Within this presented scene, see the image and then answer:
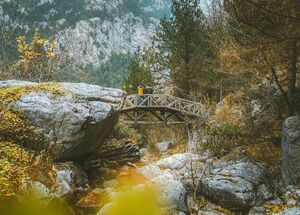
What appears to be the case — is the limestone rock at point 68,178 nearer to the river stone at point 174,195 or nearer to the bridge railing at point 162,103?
the river stone at point 174,195

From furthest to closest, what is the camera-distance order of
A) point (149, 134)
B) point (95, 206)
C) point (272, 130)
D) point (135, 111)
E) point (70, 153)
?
1. point (149, 134)
2. point (135, 111)
3. point (272, 130)
4. point (70, 153)
5. point (95, 206)

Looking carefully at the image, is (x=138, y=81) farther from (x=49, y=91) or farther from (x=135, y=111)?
(x=49, y=91)

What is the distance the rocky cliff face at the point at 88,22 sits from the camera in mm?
106100

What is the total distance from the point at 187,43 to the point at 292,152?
1385 cm

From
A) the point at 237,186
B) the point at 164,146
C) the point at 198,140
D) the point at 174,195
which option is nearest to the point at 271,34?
the point at 174,195

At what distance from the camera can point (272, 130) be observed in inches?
535

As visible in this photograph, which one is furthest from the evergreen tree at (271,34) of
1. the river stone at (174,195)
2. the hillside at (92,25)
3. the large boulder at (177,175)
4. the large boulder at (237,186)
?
the hillside at (92,25)

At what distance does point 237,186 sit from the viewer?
11891 mm

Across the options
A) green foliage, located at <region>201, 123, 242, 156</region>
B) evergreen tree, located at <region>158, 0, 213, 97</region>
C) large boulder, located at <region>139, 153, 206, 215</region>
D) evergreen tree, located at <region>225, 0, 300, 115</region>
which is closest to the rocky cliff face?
evergreen tree, located at <region>158, 0, 213, 97</region>

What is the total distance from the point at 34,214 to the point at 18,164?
8.84 m

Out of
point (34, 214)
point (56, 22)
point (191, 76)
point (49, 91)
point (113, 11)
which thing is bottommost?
point (34, 214)

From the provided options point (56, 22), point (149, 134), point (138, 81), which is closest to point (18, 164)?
point (149, 134)

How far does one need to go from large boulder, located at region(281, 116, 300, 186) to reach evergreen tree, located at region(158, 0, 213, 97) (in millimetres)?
12012

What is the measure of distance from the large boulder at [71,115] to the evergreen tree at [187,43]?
10537 millimetres
